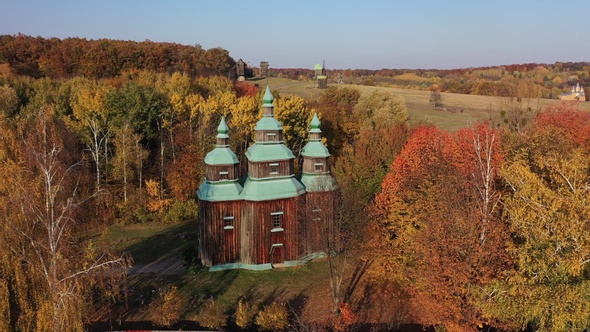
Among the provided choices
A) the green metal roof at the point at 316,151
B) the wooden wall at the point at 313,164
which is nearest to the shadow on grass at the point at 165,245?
the wooden wall at the point at 313,164

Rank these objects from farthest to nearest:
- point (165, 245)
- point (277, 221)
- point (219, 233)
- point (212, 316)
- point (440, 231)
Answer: point (165, 245), point (277, 221), point (219, 233), point (212, 316), point (440, 231)

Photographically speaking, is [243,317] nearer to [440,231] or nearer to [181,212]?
[440,231]

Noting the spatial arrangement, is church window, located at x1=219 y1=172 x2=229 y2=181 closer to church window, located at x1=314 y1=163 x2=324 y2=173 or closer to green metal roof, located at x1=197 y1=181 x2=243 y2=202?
green metal roof, located at x1=197 y1=181 x2=243 y2=202

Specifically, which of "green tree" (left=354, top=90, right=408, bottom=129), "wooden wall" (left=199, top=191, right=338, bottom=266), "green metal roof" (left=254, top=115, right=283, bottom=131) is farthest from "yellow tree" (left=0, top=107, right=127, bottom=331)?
"green tree" (left=354, top=90, right=408, bottom=129)

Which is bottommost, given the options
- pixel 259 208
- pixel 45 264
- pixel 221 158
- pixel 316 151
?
pixel 259 208

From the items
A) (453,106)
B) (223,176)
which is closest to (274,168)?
(223,176)

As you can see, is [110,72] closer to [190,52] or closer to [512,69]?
[190,52]
